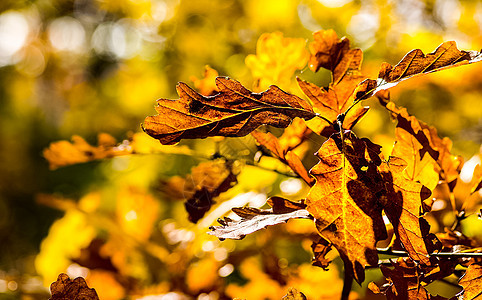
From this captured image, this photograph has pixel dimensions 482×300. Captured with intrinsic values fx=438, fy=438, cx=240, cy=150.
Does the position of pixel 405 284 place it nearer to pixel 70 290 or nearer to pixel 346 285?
pixel 346 285

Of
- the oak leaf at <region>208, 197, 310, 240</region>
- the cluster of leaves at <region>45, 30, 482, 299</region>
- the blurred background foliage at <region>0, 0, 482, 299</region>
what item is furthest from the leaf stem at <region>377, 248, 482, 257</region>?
the blurred background foliage at <region>0, 0, 482, 299</region>

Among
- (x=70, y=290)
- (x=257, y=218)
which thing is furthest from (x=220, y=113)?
(x=70, y=290)

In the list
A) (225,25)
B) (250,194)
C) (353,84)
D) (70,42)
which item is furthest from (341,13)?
(70,42)

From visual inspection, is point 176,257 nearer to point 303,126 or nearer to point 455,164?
point 303,126

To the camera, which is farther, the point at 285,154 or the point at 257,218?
the point at 285,154

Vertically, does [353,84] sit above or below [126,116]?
below

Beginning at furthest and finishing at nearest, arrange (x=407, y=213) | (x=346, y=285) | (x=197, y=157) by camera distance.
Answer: (x=197, y=157) < (x=346, y=285) < (x=407, y=213)

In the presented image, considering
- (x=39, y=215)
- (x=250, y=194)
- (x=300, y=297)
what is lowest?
(x=300, y=297)

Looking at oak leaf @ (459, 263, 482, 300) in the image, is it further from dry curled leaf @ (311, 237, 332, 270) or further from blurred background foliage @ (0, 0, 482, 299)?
blurred background foliage @ (0, 0, 482, 299)
